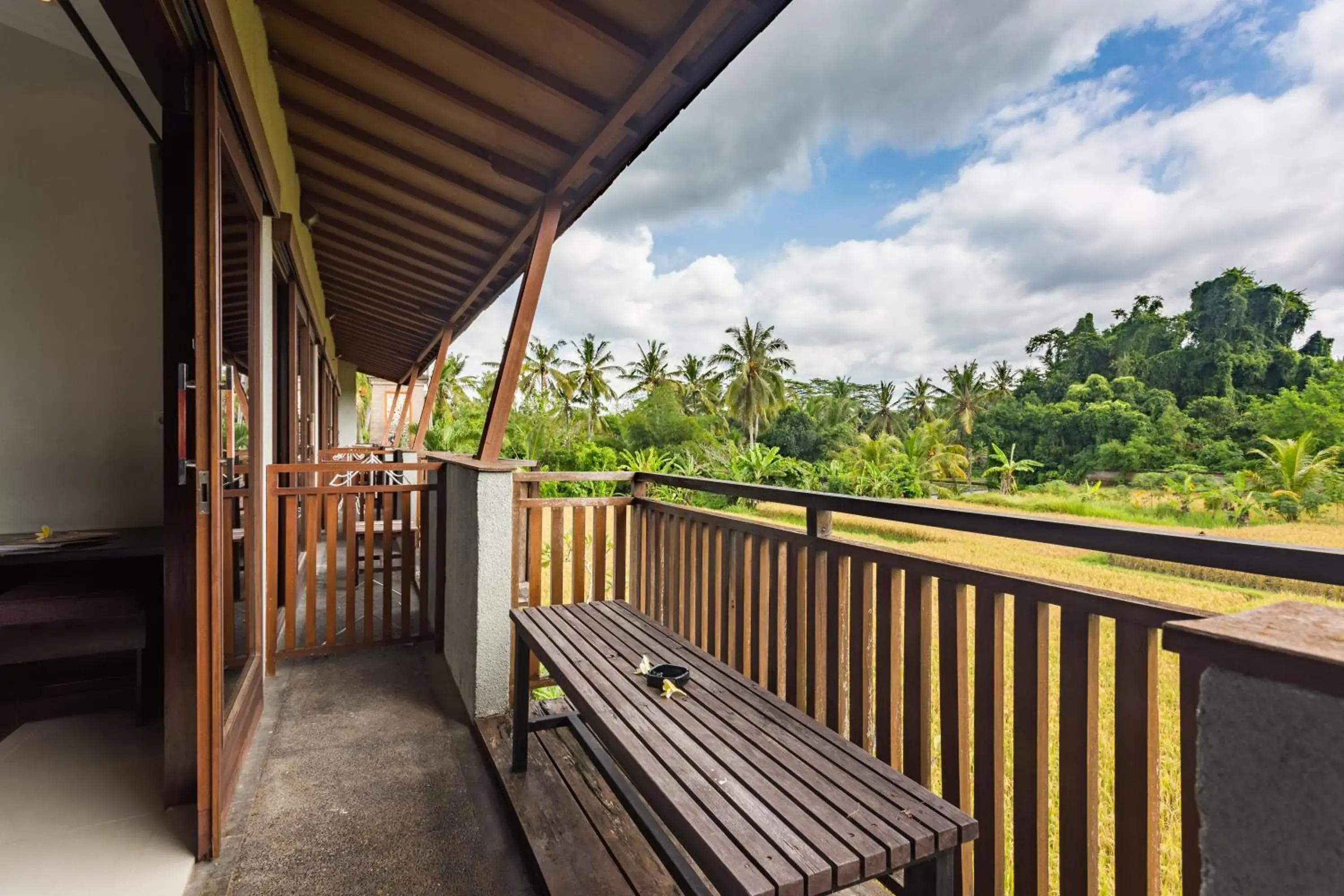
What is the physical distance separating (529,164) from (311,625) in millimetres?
2593

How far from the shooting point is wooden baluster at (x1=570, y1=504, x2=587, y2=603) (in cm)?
284

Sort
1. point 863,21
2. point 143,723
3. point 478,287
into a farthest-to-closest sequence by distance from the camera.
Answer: point 863,21 → point 478,287 → point 143,723

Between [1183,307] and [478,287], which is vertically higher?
[1183,307]

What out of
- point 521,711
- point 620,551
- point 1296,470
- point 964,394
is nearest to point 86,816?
point 521,711

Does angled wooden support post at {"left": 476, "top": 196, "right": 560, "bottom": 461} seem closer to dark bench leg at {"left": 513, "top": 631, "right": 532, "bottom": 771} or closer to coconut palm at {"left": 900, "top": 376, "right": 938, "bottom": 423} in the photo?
dark bench leg at {"left": 513, "top": 631, "right": 532, "bottom": 771}

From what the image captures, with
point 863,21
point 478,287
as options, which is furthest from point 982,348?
point 478,287

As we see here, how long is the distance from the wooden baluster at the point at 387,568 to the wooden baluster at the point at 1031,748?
304cm

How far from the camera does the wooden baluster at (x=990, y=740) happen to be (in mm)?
1377

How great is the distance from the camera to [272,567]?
3.22 m

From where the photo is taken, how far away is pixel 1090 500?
3089 cm

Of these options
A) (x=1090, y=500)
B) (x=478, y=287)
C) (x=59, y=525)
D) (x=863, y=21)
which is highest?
(x=863, y=21)

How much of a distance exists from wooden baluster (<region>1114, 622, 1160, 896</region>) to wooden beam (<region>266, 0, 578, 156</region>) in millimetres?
2654

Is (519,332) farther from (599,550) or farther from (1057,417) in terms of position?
(1057,417)

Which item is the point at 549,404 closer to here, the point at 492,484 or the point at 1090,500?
the point at 1090,500
